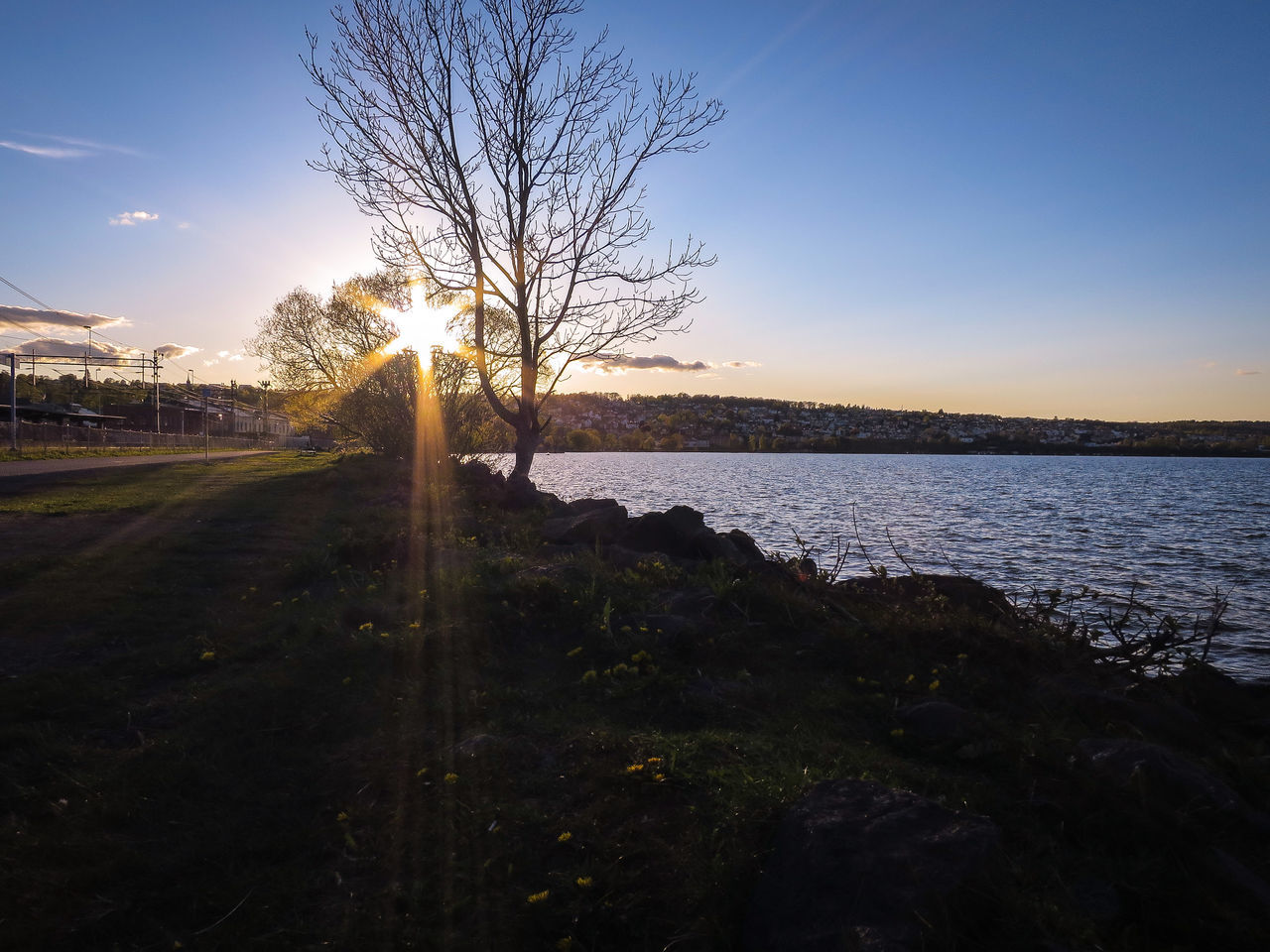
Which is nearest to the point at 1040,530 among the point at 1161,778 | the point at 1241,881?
the point at 1161,778

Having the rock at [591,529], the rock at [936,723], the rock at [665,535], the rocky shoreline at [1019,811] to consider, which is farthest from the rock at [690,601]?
the rock at [591,529]

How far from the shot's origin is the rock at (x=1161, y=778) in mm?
3705

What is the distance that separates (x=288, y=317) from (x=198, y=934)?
41463 mm

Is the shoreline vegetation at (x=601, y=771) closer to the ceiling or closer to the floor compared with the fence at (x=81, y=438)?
closer to the floor

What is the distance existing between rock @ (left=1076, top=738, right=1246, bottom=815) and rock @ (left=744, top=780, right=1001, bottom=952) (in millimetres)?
1133

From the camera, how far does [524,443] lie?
14977 millimetres

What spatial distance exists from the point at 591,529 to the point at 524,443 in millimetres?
3856

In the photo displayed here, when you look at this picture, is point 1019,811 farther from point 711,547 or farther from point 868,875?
point 711,547

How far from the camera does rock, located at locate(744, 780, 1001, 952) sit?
2701 mm

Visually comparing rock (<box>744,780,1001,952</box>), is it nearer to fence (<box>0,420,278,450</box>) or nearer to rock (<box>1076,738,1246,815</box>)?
rock (<box>1076,738,1246,815</box>)

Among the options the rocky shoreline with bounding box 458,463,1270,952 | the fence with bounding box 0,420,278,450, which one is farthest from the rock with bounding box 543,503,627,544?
the fence with bounding box 0,420,278,450

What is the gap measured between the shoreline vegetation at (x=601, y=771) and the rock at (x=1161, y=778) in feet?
0.07

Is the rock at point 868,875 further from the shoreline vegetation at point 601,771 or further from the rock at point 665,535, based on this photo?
the rock at point 665,535

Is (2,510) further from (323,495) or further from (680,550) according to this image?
(680,550)
